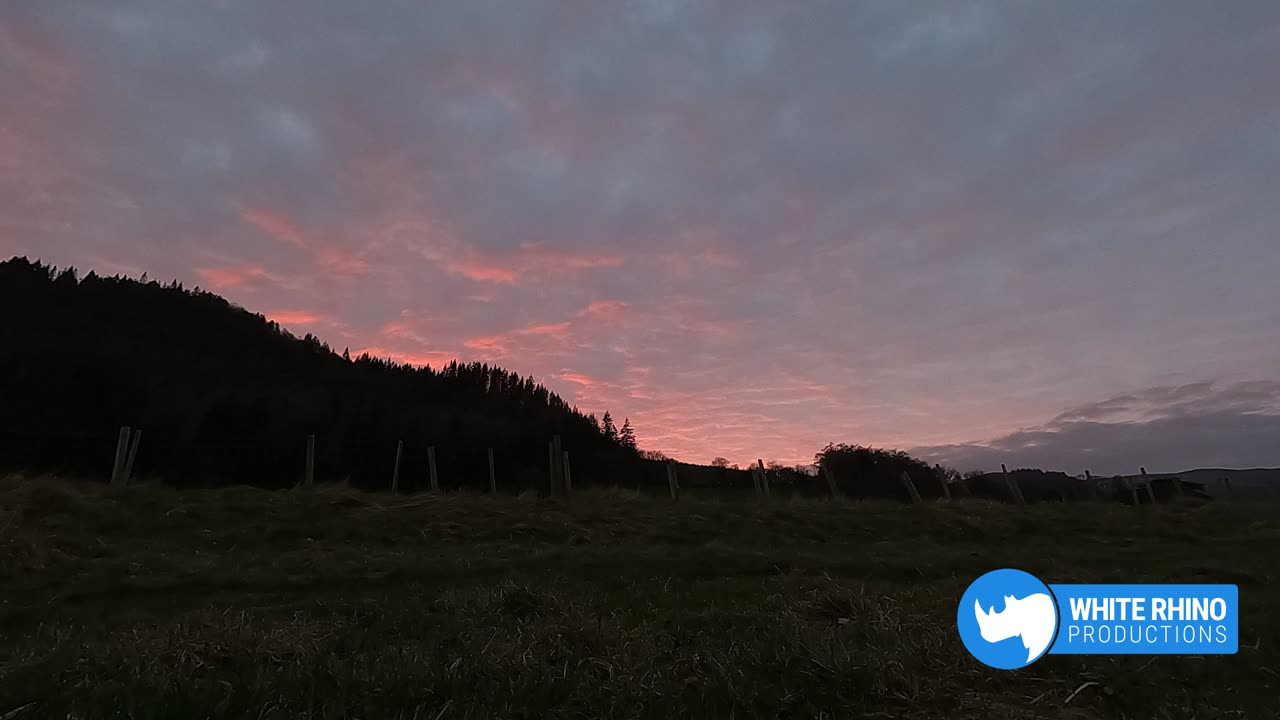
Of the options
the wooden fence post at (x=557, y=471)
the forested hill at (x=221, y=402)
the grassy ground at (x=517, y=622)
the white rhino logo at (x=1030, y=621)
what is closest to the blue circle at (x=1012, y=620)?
the white rhino logo at (x=1030, y=621)

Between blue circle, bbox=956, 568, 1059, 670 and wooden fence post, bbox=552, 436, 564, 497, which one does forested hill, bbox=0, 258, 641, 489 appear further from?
blue circle, bbox=956, 568, 1059, 670

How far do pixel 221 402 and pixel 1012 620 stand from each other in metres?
56.5

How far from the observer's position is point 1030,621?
449 cm

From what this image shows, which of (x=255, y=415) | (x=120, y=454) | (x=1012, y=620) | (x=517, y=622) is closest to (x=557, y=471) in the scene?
(x=120, y=454)

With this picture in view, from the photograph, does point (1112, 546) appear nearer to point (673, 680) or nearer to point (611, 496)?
point (611, 496)

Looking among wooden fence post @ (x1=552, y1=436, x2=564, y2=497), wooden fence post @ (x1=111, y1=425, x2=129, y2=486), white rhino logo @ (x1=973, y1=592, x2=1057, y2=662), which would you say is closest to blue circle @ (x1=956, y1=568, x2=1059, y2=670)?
white rhino logo @ (x1=973, y1=592, x2=1057, y2=662)

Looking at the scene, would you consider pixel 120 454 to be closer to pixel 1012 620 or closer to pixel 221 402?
pixel 1012 620

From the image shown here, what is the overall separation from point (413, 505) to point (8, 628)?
474 inches

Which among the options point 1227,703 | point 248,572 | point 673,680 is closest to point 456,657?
point 673,680

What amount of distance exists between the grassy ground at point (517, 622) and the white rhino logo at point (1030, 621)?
0.25 meters

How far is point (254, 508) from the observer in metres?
18.5

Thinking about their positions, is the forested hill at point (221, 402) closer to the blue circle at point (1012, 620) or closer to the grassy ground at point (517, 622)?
the grassy ground at point (517, 622)

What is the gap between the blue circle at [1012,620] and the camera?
443 centimetres

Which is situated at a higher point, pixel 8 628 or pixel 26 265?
pixel 26 265
